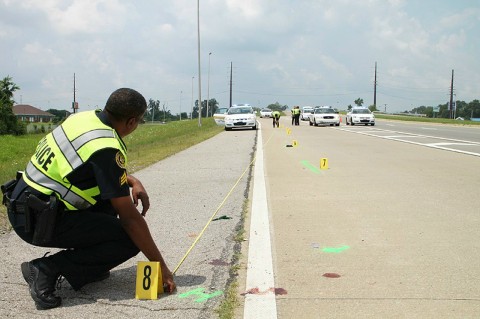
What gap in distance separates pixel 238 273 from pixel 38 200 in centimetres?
179

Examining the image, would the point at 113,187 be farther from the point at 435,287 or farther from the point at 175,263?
the point at 435,287

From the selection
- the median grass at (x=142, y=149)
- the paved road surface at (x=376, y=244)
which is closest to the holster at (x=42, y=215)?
the paved road surface at (x=376, y=244)

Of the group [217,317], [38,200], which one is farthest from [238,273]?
[38,200]

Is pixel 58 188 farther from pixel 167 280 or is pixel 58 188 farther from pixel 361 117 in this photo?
pixel 361 117

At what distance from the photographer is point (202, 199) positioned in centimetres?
867

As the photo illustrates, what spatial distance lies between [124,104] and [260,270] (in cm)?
188

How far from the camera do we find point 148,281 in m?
4.10

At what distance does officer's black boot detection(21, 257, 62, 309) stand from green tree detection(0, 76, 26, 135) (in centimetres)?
6153

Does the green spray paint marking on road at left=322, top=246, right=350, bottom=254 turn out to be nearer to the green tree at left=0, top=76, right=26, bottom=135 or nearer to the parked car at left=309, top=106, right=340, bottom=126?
the parked car at left=309, top=106, right=340, bottom=126

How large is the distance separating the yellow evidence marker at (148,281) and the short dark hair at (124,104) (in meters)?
1.14

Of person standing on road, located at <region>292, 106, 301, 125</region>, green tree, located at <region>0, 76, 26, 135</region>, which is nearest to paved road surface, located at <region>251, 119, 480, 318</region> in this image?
person standing on road, located at <region>292, 106, 301, 125</region>

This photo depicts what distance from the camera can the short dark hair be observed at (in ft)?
13.4

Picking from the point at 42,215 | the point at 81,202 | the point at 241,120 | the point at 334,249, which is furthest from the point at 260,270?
the point at 241,120

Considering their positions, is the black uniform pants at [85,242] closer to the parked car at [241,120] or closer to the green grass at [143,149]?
the green grass at [143,149]
